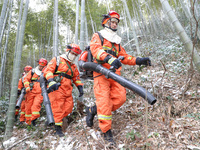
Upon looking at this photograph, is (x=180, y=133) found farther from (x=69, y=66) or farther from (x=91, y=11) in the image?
(x=91, y=11)

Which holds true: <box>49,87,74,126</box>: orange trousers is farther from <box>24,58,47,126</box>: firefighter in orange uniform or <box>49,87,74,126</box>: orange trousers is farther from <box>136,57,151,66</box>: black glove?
<box>136,57,151,66</box>: black glove

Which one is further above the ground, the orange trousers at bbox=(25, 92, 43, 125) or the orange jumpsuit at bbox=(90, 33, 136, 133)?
the orange jumpsuit at bbox=(90, 33, 136, 133)

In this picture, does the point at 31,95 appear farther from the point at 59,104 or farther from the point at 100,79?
the point at 100,79

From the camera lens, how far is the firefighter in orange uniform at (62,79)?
3033 millimetres

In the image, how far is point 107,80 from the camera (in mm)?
2395

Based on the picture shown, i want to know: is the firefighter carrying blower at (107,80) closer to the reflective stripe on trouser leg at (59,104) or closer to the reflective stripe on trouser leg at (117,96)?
the reflective stripe on trouser leg at (117,96)

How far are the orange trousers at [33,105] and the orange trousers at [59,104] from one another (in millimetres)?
1341

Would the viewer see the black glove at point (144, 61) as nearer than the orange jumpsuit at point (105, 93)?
No

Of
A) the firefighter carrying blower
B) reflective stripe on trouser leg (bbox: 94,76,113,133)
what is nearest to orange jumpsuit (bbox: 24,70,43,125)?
the firefighter carrying blower

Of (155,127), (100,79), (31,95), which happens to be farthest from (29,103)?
(155,127)

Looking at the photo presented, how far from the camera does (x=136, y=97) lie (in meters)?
3.38

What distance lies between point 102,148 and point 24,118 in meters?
3.96

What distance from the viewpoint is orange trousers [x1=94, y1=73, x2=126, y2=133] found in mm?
2084

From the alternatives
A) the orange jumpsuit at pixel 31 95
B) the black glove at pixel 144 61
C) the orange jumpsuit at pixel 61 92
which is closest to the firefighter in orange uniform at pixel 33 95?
the orange jumpsuit at pixel 31 95
